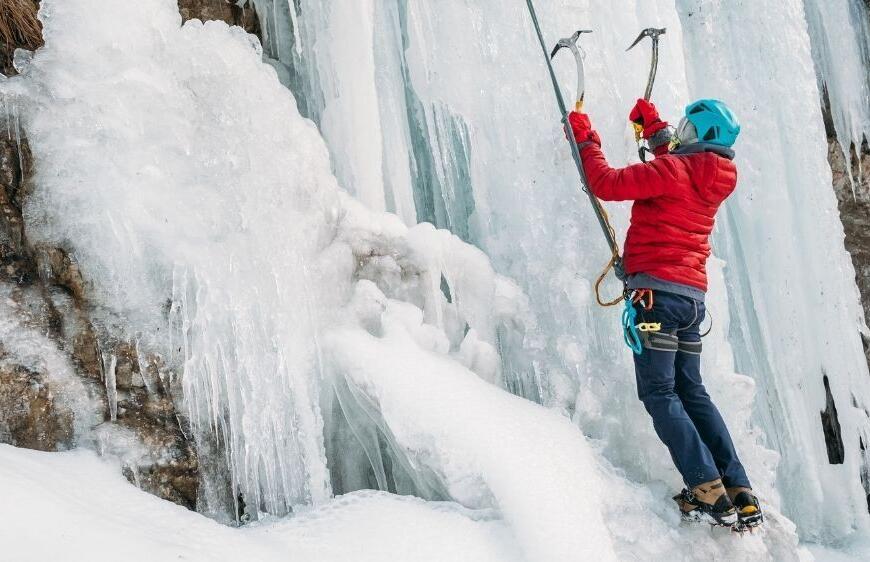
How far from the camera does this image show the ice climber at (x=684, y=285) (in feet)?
9.57

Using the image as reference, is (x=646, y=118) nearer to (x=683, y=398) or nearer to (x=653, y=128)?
(x=653, y=128)

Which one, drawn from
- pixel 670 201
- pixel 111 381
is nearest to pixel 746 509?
pixel 670 201

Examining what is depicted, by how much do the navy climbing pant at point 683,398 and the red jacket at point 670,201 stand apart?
5.5 inches

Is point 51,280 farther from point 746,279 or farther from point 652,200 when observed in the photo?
point 746,279

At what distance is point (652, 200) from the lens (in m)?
3.09

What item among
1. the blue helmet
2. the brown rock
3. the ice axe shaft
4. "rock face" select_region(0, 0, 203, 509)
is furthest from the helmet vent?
the brown rock

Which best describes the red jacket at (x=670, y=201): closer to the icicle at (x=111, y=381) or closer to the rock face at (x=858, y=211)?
the icicle at (x=111, y=381)

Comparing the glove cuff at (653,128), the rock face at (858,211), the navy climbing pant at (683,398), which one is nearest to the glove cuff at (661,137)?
the glove cuff at (653,128)

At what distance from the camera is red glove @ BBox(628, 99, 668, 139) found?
3306 mm

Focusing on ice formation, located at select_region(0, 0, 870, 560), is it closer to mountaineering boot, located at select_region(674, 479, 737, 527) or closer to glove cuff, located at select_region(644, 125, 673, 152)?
mountaineering boot, located at select_region(674, 479, 737, 527)

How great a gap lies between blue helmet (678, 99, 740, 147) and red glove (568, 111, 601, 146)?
16.6 inches

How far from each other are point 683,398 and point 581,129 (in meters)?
1.27

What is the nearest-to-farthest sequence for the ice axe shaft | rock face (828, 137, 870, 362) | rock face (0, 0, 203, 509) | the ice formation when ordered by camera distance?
rock face (0, 0, 203, 509), the ice formation, the ice axe shaft, rock face (828, 137, 870, 362)

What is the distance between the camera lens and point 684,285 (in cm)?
303
